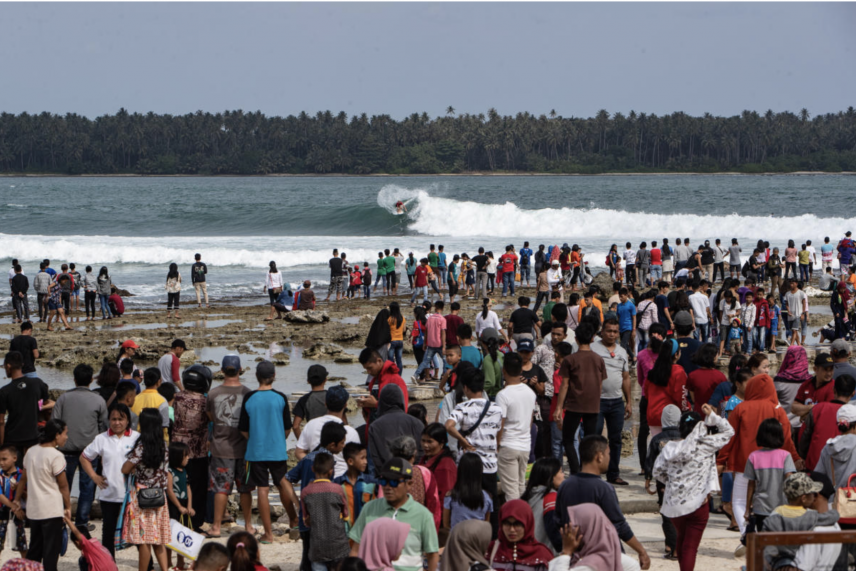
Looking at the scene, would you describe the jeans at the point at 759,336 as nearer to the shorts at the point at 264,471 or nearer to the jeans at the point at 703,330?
the jeans at the point at 703,330

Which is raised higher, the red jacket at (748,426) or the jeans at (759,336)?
the red jacket at (748,426)

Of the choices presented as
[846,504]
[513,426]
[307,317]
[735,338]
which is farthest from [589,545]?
[307,317]

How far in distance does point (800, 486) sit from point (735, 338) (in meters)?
9.94

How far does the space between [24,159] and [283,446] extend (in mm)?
193895

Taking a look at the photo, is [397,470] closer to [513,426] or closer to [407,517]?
[407,517]

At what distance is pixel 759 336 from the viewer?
14.4 meters

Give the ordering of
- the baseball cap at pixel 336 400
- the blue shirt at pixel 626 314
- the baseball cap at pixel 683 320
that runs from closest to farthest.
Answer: the baseball cap at pixel 336 400 < the baseball cap at pixel 683 320 < the blue shirt at pixel 626 314

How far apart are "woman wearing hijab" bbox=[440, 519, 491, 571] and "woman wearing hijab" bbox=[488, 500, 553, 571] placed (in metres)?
0.12

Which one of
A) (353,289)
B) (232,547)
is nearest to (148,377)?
(232,547)

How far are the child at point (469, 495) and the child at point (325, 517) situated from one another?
692mm

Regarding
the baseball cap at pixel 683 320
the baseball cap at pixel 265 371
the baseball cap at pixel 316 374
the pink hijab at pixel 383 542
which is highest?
the baseball cap at pixel 683 320

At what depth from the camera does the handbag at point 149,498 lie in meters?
6.09

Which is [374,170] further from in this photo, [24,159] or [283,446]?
[283,446]

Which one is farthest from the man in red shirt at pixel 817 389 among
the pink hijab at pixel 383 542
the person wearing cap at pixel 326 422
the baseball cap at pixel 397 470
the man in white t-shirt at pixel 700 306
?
the man in white t-shirt at pixel 700 306
